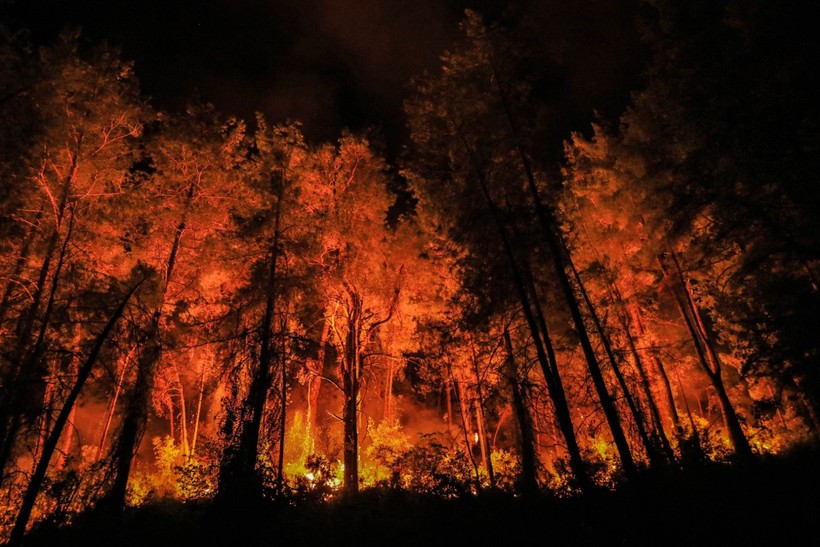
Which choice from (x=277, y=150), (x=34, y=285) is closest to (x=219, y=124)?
(x=277, y=150)

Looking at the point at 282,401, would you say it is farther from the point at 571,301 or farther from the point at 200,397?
the point at 200,397

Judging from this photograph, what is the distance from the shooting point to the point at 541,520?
296 inches

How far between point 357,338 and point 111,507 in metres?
8.10

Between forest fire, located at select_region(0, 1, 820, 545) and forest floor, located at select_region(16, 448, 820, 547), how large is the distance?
1.82 feet

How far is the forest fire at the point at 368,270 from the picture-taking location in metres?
8.88

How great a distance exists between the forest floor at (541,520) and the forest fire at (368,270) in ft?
1.82

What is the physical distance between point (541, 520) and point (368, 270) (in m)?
9.54

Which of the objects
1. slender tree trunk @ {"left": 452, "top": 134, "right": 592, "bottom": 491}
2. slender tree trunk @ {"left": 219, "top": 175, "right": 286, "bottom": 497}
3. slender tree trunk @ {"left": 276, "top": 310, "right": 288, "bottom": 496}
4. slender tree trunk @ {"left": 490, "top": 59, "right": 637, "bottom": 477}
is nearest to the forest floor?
slender tree trunk @ {"left": 219, "top": 175, "right": 286, "bottom": 497}

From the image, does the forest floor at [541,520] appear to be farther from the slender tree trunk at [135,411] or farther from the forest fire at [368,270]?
the slender tree trunk at [135,411]

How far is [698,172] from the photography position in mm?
10336

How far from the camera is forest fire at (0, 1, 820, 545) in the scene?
350 inches

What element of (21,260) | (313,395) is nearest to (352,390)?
(313,395)

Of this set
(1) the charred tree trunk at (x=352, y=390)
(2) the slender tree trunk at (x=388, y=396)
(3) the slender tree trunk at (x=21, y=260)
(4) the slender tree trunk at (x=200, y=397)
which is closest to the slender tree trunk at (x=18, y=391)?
(3) the slender tree trunk at (x=21, y=260)

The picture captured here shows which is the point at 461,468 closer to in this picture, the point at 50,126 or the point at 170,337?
the point at 170,337
